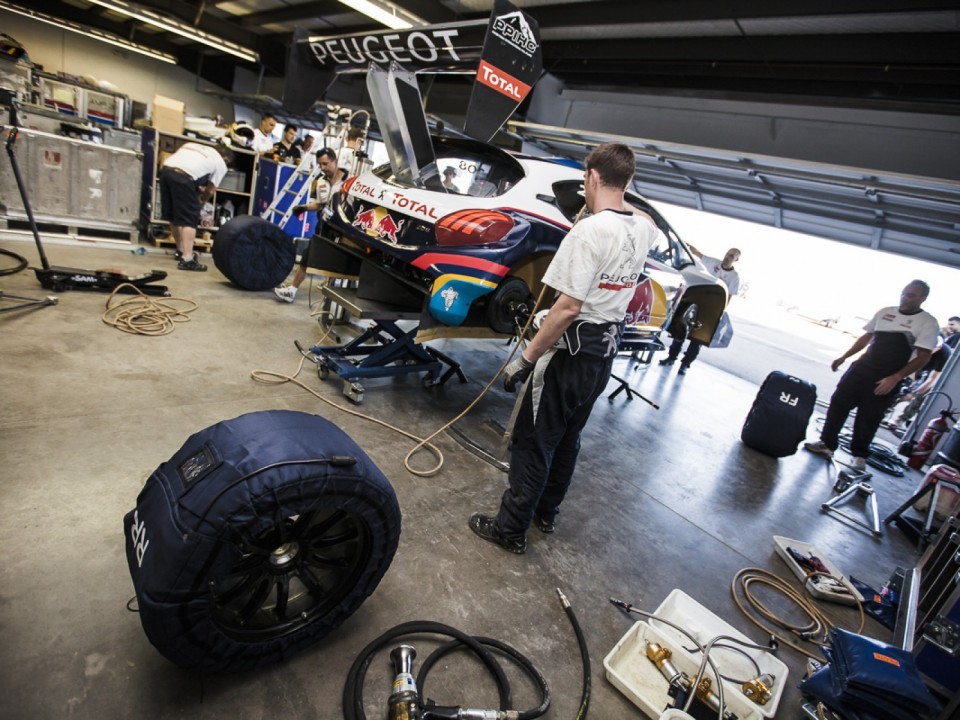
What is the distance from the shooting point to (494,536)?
87.0 inches

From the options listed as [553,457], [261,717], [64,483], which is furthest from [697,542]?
[64,483]

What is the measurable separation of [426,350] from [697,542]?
245 cm

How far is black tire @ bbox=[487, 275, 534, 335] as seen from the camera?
3.05m

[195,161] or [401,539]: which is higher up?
[195,161]

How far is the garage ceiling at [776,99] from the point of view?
16.4ft

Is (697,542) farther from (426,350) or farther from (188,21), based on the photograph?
(188,21)

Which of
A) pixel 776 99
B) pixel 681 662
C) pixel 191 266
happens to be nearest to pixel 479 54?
pixel 681 662

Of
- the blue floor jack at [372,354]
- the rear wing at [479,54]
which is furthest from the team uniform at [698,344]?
the rear wing at [479,54]

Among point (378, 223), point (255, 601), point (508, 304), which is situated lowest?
point (255, 601)

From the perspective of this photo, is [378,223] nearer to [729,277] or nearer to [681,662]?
[681,662]

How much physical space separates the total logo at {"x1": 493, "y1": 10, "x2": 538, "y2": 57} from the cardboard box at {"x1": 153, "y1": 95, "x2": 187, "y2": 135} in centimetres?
548

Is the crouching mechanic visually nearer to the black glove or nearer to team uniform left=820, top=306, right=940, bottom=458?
the black glove

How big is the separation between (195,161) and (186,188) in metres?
0.36

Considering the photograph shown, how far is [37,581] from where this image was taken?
148 centimetres
